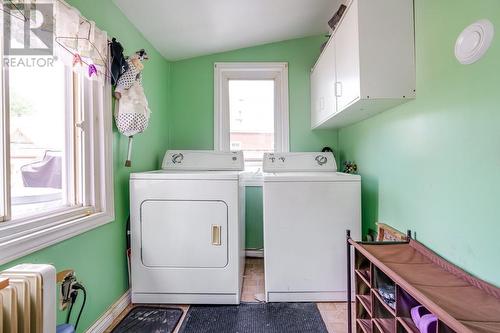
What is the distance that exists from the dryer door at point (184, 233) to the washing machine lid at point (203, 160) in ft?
2.42

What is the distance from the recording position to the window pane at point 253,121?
111 inches

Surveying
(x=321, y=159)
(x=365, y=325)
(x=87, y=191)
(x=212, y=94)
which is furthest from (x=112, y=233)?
(x=321, y=159)

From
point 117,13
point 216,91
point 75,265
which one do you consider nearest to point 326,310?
point 75,265

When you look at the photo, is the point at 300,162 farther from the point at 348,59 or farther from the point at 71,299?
the point at 71,299

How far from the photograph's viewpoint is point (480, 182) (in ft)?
3.17

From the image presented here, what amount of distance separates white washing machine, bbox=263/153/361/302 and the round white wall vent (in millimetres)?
953

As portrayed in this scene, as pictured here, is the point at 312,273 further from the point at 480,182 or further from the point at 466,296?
the point at 480,182

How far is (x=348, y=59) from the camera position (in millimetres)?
1520

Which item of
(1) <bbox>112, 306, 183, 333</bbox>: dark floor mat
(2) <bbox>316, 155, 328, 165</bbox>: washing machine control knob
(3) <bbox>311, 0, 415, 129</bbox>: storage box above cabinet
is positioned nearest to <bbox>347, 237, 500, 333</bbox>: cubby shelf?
(3) <bbox>311, 0, 415, 129</bbox>: storage box above cabinet

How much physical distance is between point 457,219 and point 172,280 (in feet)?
5.65

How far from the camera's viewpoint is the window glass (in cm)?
110

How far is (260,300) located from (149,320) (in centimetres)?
77

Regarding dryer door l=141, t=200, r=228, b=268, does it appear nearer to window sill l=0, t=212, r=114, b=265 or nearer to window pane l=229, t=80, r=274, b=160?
window sill l=0, t=212, r=114, b=265

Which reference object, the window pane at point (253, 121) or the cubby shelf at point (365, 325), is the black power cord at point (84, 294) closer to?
the cubby shelf at point (365, 325)
